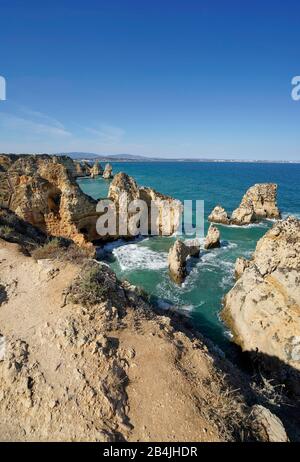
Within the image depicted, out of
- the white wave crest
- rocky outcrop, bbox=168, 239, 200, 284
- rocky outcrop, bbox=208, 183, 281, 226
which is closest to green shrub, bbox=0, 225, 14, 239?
the white wave crest

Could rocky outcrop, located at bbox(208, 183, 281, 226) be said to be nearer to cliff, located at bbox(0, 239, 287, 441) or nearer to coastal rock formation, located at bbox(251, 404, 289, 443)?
cliff, located at bbox(0, 239, 287, 441)

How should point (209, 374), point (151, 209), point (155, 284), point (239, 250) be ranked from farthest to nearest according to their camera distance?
1. point (151, 209)
2. point (239, 250)
3. point (155, 284)
4. point (209, 374)

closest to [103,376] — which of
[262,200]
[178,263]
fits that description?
[178,263]

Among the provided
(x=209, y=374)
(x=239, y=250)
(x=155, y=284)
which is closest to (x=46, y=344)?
(x=209, y=374)

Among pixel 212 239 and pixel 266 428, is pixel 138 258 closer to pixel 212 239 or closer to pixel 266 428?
pixel 212 239
